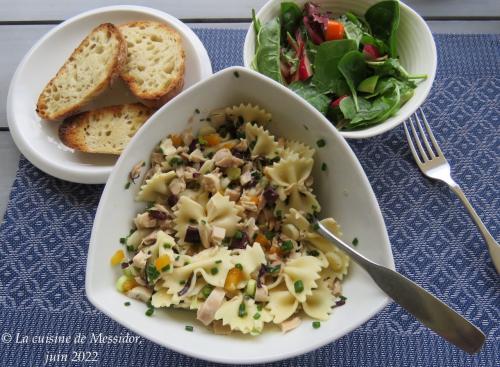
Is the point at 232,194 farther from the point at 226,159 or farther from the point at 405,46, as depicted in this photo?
the point at 405,46

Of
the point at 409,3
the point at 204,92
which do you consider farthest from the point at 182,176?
the point at 409,3

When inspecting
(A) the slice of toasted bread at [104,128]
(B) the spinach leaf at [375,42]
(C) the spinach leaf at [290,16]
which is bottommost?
(A) the slice of toasted bread at [104,128]

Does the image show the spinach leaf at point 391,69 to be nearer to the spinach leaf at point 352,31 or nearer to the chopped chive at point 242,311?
the spinach leaf at point 352,31

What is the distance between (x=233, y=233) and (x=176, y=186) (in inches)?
8.6

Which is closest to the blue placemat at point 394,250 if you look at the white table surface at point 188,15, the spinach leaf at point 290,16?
the white table surface at point 188,15

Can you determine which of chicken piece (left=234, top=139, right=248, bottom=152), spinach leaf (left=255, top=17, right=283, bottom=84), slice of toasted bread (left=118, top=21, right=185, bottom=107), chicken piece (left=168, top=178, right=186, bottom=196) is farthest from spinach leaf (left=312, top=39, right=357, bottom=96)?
chicken piece (left=168, top=178, right=186, bottom=196)

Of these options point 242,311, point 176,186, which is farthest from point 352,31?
point 242,311

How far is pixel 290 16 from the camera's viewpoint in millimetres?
1822

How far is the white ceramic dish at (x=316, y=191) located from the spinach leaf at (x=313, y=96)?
237mm

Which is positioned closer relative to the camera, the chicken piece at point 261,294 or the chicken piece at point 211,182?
the chicken piece at point 261,294

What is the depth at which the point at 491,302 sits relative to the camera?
1.59 meters

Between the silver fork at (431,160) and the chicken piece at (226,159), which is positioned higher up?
the chicken piece at (226,159)

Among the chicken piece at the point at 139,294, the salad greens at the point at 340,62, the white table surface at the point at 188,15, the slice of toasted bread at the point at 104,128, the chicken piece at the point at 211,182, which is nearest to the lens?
the chicken piece at the point at 139,294

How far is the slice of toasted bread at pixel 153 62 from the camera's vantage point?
1851 millimetres
